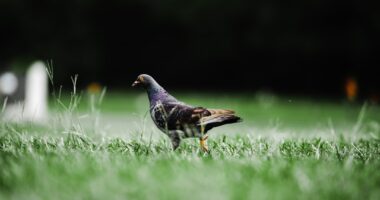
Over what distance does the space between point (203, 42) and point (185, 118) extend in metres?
30.6

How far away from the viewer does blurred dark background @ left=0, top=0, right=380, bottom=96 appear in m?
30.7

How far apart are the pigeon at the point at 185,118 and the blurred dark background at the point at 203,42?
26583mm

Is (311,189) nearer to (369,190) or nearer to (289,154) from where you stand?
(369,190)

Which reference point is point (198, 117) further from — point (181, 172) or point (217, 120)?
point (181, 172)

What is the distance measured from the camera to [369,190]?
9.19 ft

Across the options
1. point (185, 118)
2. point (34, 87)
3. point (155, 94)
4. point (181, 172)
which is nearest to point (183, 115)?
point (185, 118)

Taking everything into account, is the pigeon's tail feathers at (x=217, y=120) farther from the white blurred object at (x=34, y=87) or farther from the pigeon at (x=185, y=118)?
the white blurred object at (x=34, y=87)

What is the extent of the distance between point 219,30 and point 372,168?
1207 inches

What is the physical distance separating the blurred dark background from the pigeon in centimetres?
2658

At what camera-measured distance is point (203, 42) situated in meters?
34.0

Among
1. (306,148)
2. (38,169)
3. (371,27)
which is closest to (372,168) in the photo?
(306,148)

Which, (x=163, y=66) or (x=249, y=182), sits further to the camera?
(x=163, y=66)

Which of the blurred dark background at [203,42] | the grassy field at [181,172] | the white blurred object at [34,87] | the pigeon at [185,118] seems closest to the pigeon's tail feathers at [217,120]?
the pigeon at [185,118]

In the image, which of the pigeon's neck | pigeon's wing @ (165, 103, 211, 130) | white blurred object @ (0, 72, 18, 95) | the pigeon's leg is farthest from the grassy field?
white blurred object @ (0, 72, 18, 95)
